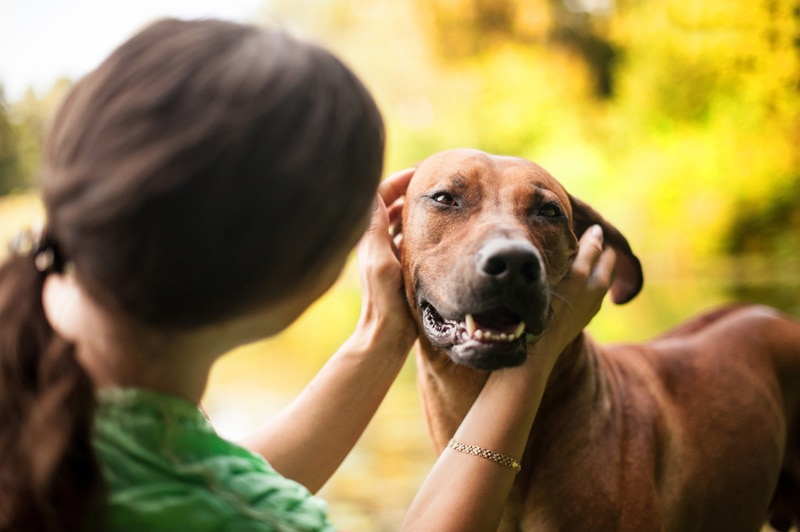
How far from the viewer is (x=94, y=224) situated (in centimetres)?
75

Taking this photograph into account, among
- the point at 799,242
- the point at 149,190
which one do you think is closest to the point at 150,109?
→ the point at 149,190

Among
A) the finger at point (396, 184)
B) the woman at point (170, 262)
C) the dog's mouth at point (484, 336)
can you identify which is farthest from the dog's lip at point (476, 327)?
the woman at point (170, 262)

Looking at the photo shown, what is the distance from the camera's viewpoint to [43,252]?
0.84 m

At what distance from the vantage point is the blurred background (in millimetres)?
3895

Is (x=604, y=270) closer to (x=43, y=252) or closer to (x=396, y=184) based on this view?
(x=396, y=184)

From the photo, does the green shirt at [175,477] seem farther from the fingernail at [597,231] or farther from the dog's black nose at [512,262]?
the fingernail at [597,231]

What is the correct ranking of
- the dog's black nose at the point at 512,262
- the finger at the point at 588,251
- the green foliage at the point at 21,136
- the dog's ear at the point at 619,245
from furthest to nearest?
the green foliage at the point at 21,136 → the dog's ear at the point at 619,245 → the finger at the point at 588,251 → the dog's black nose at the point at 512,262

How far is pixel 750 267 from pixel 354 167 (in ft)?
22.5

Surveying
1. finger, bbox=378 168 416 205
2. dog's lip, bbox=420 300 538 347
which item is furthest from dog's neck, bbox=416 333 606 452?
finger, bbox=378 168 416 205

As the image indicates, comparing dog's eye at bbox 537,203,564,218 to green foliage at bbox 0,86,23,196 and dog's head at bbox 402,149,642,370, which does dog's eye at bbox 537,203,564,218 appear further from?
green foliage at bbox 0,86,23,196

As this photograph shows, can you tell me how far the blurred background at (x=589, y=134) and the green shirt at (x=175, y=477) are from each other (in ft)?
6.65

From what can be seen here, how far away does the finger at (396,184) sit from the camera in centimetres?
159

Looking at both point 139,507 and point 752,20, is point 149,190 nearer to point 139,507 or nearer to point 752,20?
point 139,507

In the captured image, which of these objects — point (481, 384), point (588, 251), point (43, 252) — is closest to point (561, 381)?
point (481, 384)
